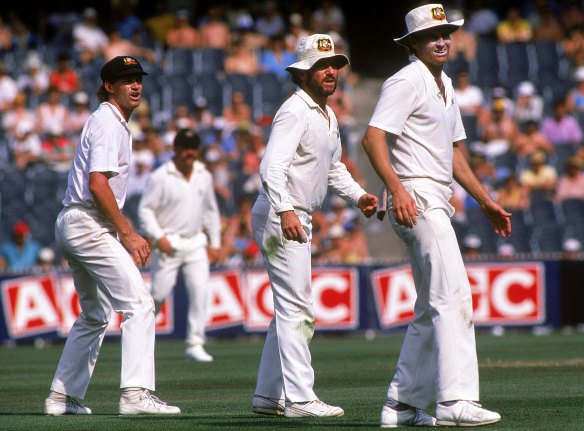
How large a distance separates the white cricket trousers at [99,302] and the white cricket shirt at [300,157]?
112 centimetres

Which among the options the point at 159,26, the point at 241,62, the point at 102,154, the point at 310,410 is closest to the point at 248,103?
the point at 241,62

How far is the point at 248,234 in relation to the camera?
61.6 feet

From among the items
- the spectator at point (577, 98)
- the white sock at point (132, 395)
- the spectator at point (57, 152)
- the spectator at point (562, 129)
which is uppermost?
the spectator at point (577, 98)

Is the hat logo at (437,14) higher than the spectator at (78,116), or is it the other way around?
the spectator at (78,116)

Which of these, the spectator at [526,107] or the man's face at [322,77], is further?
the spectator at [526,107]

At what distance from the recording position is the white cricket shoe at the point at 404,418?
6371mm

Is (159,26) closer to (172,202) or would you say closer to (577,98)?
(577,98)

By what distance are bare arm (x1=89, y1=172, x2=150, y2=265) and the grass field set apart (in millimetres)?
1162

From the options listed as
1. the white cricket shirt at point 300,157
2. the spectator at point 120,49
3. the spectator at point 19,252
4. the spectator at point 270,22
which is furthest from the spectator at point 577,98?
the white cricket shirt at point 300,157

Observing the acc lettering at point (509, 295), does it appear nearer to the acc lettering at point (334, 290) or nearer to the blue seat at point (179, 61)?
the acc lettering at point (334, 290)

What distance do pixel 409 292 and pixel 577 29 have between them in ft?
31.8

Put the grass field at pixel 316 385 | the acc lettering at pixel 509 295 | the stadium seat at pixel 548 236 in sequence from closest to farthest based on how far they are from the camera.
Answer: the grass field at pixel 316 385, the acc lettering at pixel 509 295, the stadium seat at pixel 548 236

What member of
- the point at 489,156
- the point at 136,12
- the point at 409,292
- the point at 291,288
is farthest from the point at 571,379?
the point at 136,12

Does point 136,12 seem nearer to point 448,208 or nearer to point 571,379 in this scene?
point 571,379
